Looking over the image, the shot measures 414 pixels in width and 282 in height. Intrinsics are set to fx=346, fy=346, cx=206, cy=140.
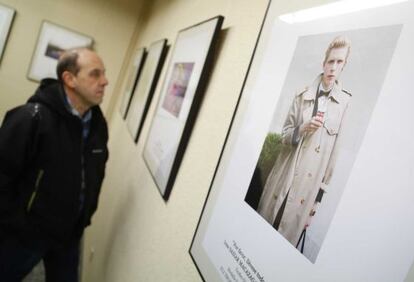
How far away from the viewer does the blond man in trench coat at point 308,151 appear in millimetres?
478

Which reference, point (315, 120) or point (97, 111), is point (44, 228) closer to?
point (97, 111)

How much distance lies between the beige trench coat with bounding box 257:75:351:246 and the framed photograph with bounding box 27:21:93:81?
376 centimetres

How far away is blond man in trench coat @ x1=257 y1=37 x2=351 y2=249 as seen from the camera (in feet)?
1.57

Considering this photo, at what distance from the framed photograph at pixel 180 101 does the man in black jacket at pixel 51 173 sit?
1.31ft

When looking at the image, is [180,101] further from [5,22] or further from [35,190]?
[5,22]

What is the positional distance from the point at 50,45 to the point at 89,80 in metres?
2.39

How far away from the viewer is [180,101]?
130cm

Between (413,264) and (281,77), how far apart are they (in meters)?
0.40

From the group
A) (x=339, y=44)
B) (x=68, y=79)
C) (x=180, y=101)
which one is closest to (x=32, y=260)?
(x=68, y=79)

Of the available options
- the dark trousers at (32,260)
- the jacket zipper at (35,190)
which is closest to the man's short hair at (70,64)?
the jacket zipper at (35,190)

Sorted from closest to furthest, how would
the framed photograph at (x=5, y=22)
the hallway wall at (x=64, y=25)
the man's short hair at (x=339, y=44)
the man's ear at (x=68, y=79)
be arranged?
the man's short hair at (x=339, y=44) < the man's ear at (x=68, y=79) < the framed photograph at (x=5, y=22) < the hallway wall at (x=64, y=25)

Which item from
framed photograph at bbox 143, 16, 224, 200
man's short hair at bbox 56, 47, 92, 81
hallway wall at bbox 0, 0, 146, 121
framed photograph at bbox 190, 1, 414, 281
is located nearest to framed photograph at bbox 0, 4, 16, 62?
hallway wall at bbox 0, 0, 146, 121

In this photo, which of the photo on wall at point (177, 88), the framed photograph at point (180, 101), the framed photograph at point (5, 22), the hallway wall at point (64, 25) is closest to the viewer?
the framed photograph at point (180, 101)

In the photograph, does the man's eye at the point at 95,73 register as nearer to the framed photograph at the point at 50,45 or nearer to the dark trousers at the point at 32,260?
the dark trousers at the point at 32,260
